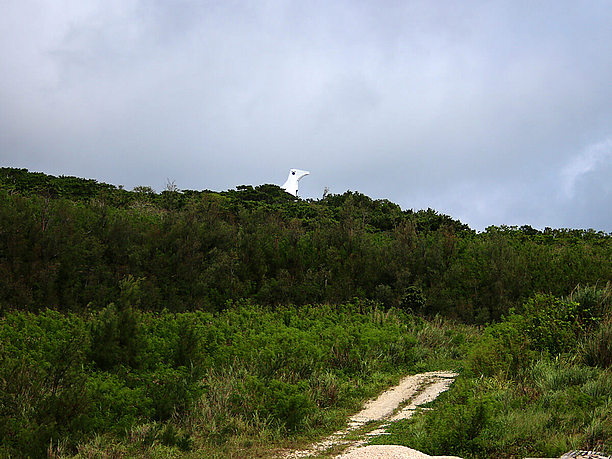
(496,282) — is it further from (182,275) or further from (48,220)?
(48,220)

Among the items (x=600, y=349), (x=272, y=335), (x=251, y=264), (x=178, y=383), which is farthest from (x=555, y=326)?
(x=251, y=264)

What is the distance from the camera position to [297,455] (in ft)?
21.4

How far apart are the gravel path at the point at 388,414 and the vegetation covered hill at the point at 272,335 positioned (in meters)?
0.34

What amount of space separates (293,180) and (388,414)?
34.0 meters

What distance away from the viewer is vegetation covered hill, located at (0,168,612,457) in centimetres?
631

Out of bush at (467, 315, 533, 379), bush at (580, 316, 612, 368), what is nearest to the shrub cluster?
bush at (467, 315, 533, 379)

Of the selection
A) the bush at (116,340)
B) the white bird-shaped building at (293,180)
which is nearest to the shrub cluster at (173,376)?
the bush at (116,340)

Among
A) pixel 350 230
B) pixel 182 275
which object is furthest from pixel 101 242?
pixel 350 230

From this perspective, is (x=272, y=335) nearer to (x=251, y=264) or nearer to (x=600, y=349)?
(x=600, y=349)

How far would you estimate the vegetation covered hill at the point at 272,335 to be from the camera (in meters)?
6.31

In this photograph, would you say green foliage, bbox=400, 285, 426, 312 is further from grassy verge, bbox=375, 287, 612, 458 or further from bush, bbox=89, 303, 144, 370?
bush, bbox=89, 303, 144, 370

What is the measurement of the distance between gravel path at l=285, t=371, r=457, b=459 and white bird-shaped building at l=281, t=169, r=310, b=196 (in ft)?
100.0

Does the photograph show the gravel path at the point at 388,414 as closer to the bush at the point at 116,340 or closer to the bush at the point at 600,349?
the bush at the point at 600,349

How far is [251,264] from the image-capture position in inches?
728
